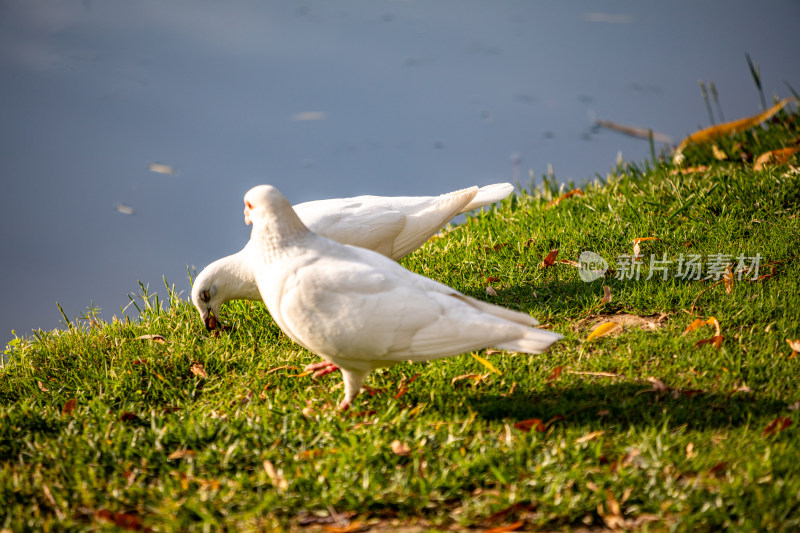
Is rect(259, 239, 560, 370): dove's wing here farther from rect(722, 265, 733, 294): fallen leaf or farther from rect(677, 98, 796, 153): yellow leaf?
rect(677, 98, 796, 153): yellow leaf

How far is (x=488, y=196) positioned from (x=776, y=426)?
216cm

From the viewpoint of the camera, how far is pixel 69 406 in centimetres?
335

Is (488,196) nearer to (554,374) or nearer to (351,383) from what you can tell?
(554,374)

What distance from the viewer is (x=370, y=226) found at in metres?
3.91

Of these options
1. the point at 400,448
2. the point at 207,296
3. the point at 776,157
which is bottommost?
the point at 400,448

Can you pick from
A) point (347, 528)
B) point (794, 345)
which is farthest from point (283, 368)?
point (794, 345)

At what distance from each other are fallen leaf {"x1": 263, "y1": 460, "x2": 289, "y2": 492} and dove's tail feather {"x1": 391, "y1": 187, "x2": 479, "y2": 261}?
1.71m

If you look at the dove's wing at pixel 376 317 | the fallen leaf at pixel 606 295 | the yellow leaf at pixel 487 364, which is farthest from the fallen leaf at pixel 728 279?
the dove's wing at pixel 376 317

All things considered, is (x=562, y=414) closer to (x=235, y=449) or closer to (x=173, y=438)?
(x=235, y=449)

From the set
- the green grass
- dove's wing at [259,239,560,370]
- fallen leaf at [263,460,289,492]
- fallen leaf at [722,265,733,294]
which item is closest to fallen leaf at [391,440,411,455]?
the green grass

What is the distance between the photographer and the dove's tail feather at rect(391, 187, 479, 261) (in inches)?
159

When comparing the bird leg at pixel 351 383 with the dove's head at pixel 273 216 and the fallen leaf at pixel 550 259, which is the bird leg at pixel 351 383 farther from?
the fallen leaf at pixel 550 259

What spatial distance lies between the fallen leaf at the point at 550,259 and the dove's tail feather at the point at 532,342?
1714 mm

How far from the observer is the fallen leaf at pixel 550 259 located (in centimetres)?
438
